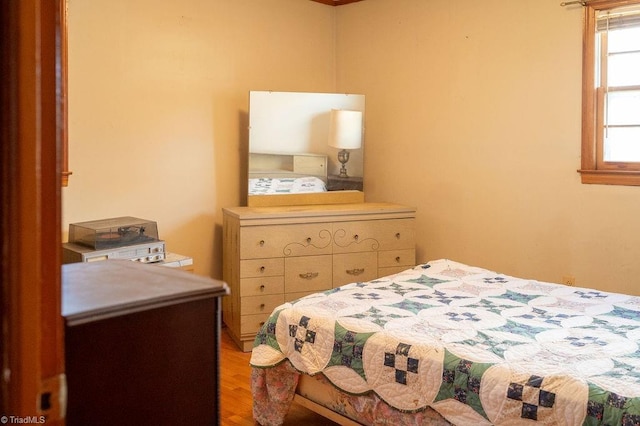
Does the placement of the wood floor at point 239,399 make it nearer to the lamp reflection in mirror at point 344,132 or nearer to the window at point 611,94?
the lamp reflection in mirror at point 344,132

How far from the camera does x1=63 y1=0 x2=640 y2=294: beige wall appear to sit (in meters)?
3.82

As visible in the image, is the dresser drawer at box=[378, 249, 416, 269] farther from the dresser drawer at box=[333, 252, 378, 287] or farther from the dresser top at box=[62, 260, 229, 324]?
the dresser top at box=[62, 260, 229, 324]

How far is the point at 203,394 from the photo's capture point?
3.11ft

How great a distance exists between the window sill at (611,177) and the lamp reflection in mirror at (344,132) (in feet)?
5.41

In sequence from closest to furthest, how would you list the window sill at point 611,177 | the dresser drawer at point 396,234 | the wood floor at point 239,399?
the wood floor at point 239,399 < the window sill at point 611,177 < the dresser drawer at point 396,234

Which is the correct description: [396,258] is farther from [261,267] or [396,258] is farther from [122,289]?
[122,289]

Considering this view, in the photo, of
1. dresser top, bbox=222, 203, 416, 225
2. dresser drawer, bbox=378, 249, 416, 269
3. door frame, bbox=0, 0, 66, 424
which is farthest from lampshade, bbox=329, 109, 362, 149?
door frame, bbox=0, 0, 66, 424

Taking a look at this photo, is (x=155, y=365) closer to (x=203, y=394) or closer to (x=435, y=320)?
(x=203, y=394)

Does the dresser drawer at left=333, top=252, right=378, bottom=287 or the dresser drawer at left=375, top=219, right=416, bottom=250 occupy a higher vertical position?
the dresser drawer at left=375, top=219, right=416, bottom=250

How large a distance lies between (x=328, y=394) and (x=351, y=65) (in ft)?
10.9

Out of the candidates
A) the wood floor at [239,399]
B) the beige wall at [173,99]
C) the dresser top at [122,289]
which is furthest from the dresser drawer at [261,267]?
the dresser top at [122,289]

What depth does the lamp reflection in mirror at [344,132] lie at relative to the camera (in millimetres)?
4629

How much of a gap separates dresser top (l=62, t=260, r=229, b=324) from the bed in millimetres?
1301

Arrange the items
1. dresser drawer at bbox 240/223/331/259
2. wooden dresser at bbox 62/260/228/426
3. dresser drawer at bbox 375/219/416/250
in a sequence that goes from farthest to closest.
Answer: dresser drawer at bbox 375/219/416/250
dresser drawer at bbox 240/223/331/259
wooden dresser at bbox 62/260/228/426
